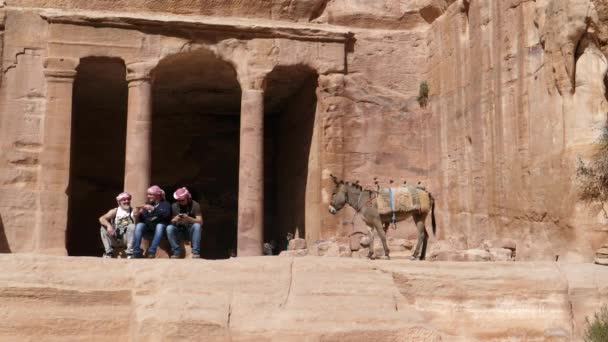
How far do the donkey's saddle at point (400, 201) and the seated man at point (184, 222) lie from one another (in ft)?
9.63

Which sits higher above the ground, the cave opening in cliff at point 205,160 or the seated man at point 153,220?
the cave opening in cliff at point 205,160

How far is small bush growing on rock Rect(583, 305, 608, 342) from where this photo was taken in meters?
7.56

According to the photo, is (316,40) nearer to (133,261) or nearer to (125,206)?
(125,206)

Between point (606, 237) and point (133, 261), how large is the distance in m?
6.42

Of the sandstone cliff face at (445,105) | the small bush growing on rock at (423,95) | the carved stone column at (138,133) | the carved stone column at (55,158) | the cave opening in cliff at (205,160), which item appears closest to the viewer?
the sandstone cliff face at (445,105)

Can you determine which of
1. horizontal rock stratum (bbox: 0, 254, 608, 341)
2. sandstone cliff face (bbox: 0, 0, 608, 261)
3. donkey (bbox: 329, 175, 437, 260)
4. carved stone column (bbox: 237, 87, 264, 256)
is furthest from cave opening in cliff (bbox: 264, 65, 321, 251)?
horizontal rock stratum (bbox: 0, 254, 608, 341)

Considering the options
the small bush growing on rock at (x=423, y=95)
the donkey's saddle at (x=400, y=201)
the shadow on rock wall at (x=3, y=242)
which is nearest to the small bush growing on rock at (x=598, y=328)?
the donkey's saddle at (x=400, y=201)

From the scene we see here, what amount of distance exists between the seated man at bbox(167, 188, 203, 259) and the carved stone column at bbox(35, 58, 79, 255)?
351cm

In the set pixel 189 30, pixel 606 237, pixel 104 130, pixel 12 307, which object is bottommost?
pixel 12 307

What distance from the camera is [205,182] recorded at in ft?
70.8

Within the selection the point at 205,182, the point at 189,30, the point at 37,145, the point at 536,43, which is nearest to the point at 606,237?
the point at 536,43

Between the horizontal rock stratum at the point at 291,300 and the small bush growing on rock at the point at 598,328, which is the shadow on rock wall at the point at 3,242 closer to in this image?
the horizontal rock stratum at the point at 291,300

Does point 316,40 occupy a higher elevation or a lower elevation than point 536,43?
higher

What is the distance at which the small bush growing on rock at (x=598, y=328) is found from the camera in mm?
7564
